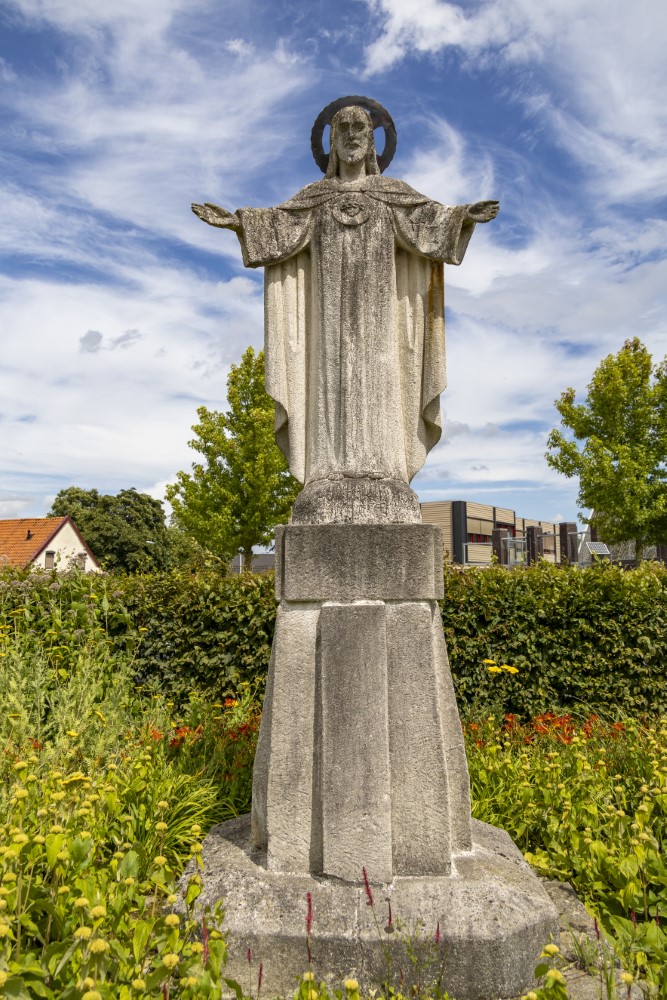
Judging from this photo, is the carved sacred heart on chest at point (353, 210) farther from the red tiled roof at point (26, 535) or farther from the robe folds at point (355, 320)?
the red tiled roof at point (26, 535)

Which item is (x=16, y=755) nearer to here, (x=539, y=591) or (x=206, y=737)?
(x=206, y=737)

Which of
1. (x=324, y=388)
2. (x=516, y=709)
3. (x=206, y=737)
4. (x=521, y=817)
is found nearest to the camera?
(x=324, y=388)

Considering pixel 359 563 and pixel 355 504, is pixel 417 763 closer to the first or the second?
pixel 359 563

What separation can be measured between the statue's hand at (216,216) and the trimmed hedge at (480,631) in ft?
13.3

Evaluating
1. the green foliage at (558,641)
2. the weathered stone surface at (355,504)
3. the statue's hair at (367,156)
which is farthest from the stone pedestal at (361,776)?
the green foliage at (558,641)

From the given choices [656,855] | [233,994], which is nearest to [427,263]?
[656,855]

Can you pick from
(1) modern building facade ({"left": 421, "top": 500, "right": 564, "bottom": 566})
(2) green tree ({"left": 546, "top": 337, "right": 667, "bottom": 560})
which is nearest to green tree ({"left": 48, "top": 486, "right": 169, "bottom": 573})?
(1) modern building facade ({"left": 421, "top": 500, "right": 564, "bottom": 566})

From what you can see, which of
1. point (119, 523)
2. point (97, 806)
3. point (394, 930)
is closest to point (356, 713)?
point (394, 930)

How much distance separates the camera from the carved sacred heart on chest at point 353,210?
3.56 metres

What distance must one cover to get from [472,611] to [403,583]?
422cm

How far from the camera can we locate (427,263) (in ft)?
12.1

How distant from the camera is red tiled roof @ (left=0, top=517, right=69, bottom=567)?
3067 cm

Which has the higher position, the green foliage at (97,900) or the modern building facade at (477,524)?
the modern building facade at (477,524)

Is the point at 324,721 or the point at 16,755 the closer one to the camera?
the point at 324,721
